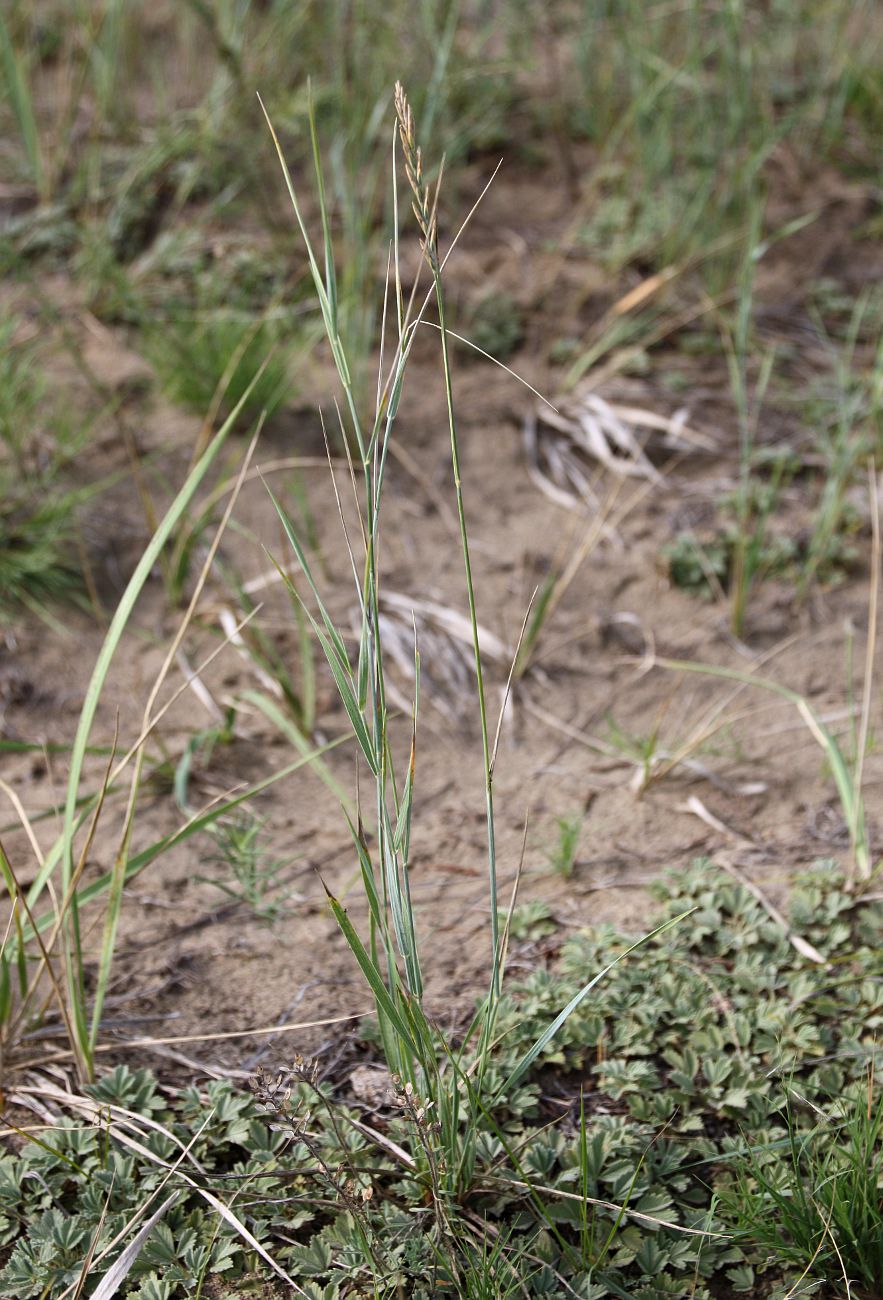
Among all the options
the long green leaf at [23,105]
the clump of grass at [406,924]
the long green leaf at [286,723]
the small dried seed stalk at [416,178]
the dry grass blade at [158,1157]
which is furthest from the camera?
the long green leaf at [23,105]

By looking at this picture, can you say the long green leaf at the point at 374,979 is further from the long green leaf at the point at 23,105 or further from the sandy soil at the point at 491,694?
the long green leaf at the point at 23,105

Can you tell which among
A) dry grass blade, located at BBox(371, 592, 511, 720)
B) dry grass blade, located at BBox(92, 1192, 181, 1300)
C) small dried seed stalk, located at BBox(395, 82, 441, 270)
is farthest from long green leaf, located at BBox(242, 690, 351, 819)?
small dried seed stalk, located at BBox(395, 82, 441, 270)

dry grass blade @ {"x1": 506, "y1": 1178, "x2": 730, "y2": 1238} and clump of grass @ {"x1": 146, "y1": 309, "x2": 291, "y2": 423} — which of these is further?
clump of grass @ {"x1": 146, "y1": 309, "x2": 291, "y2": 423}

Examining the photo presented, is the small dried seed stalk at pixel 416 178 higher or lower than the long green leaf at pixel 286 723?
higher

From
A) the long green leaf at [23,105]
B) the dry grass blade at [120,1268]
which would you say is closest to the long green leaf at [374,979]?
the dry grass blade at [120,1268]

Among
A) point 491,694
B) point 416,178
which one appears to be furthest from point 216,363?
point 416,178

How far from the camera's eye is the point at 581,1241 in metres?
1.34

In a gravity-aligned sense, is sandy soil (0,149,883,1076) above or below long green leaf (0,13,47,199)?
below

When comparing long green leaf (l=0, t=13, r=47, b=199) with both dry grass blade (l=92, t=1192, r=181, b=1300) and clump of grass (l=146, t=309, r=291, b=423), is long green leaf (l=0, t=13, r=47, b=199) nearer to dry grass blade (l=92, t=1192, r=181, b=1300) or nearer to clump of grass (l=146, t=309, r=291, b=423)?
clump of grass (l=146, t=309, r=291, b=423)

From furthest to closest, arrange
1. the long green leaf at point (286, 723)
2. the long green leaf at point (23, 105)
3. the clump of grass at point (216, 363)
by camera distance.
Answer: the long green leaf at point (23, 105) < the clump of grass at point (216, 363) < the long green leaf at point (286, 723)

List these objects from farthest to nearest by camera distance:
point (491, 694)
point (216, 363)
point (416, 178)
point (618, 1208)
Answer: point (216, 363), point (491, 694), point (618, 1208), point (416, 178)

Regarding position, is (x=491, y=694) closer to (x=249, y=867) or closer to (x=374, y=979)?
(x=249, y=867)

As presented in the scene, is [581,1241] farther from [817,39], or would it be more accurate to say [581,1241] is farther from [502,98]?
[817,39]

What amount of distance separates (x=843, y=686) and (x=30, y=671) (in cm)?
180
